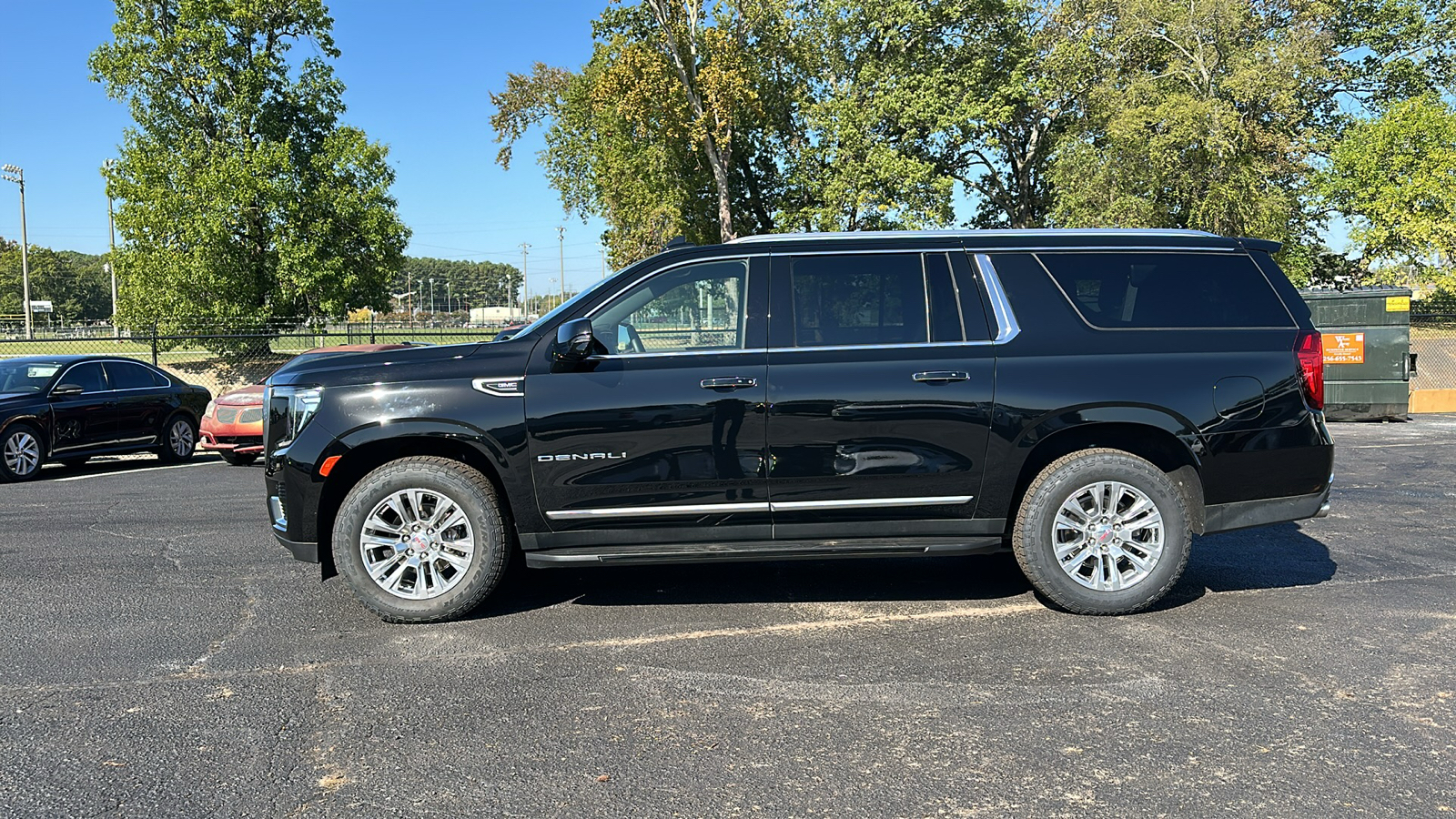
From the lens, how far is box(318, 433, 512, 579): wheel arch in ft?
16.6

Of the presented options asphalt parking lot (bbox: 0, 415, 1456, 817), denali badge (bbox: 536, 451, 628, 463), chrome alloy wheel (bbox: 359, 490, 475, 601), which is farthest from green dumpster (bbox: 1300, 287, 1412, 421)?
chrome alloy wheel (bbox: 359, 490, 475, 601)

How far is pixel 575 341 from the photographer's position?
489cm

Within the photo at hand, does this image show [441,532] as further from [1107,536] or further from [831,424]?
[1107,536]

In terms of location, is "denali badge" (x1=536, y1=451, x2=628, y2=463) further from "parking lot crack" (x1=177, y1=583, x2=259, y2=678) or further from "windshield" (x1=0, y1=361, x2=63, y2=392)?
"windshield" (x1=0, y1=361, x2=63, y2=392)

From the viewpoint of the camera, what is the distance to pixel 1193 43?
34.0 metres

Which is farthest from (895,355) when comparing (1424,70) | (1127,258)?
(1424,70)

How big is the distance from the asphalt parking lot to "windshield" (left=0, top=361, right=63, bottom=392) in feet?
21.0

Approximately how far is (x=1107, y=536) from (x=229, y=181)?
24772mm

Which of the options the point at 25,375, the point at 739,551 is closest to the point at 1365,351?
the point at 739,551

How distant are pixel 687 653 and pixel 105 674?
2610mm

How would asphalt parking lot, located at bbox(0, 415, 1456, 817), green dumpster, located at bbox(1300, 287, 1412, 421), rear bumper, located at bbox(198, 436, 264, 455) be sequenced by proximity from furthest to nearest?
green dumpster, located at bbox(1300, 287, 1412, 421), rear bumper, located at bbox(198, 436, 264, 455), asphalt parking lot, located at bbox(0, 415, 1456, 817)

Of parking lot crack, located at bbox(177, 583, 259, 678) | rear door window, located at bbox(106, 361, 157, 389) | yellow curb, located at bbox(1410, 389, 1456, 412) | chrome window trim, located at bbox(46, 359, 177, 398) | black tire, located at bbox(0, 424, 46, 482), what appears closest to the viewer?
parking lot crack, located at bbox(177, 583, 259, 678)

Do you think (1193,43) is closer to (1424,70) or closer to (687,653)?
(1424,70)

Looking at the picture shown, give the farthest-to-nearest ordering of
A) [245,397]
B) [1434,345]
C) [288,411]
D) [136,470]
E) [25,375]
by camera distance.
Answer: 1. [1434,345]
2. [136,470]
3. [25,375]
4. [245,397]
5. [288,411]
